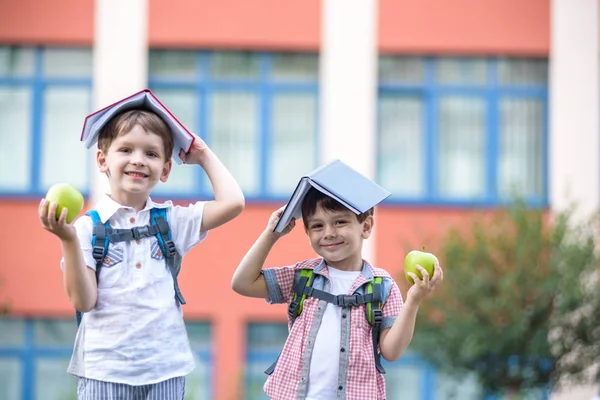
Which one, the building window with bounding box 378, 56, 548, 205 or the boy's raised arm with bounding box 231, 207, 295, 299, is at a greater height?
the building window with bounding box 378, 56, 548, 205

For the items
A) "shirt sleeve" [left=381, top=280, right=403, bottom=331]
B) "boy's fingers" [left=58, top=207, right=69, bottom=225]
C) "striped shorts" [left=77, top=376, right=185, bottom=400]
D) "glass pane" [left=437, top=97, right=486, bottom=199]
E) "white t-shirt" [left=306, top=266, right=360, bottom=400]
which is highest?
"glass pane" [left=437, top=97, right=486, bottom=199]

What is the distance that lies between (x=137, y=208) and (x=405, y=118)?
443 inches

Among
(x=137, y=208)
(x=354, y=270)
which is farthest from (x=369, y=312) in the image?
(x=137, y=208)

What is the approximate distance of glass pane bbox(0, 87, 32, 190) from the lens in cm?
1508

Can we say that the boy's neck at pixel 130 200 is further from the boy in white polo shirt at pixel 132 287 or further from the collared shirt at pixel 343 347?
the collared shirt at pixel 343 347

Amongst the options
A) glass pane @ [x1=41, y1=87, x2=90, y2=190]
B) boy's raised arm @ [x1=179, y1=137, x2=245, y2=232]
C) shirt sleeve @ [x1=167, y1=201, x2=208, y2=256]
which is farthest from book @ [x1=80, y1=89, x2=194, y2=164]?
glass pane @ [x1=41, y1=87, x2=90, y2=190]

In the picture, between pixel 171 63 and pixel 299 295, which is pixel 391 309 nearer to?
pixel 299 295

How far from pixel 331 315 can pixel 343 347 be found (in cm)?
15

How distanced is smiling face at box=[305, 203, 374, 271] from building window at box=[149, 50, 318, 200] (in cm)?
1063

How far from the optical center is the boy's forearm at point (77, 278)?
3828 millimetres

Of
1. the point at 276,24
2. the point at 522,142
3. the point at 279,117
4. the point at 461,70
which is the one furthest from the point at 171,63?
the point at 522,142

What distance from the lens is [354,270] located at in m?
4.41

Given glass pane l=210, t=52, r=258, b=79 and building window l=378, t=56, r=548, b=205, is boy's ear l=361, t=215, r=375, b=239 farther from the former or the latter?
glass pane l=210, t=52, r=258, b=79

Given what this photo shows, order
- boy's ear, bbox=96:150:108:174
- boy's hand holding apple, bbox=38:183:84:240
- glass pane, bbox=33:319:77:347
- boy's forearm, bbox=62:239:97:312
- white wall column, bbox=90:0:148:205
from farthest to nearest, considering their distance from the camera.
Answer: glass pane, bbox=33:319:77:347
white wall column, bbox=90:0:148:205
boy's ear, bbox=96:150:108:174
boy's forearm, bbox=62:239:97:312
boy's hand holding apple, bbox=38:183:84:240
